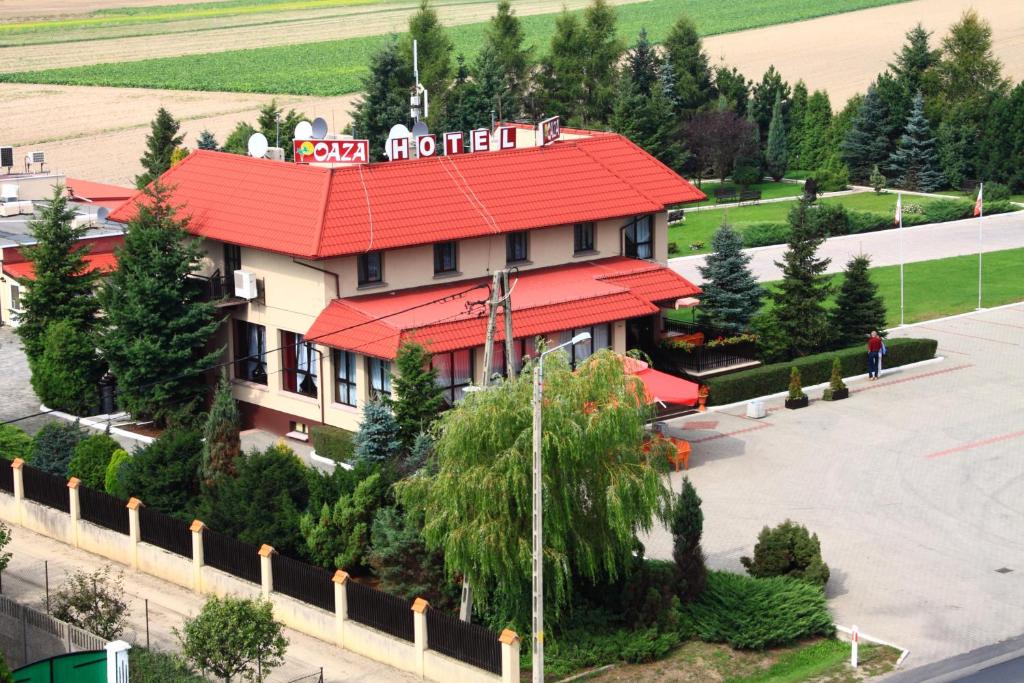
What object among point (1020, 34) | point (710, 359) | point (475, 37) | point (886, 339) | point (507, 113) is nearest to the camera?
point (710, 359)

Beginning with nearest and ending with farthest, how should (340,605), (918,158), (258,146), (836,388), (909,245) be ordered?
(340,605), (836,388), (258,146), (909,245), (918,158)

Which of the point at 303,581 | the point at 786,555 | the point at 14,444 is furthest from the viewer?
the point at 14,444

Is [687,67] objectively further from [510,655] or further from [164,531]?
[510,655]

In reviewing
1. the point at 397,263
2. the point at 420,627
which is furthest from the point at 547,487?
the point at 397,263

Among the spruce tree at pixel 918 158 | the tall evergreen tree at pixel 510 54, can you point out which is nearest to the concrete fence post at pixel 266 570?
the tall evergreen tree at pixel 510 54

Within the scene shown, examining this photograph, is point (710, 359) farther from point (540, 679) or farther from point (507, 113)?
point (507, 113)

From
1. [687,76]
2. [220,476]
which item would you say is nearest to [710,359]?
[220,476]

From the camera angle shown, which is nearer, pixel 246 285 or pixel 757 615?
pixel 757 615

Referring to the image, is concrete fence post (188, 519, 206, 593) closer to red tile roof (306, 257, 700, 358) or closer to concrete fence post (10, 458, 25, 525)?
concrete fence post (10, 458, 25, 525)
